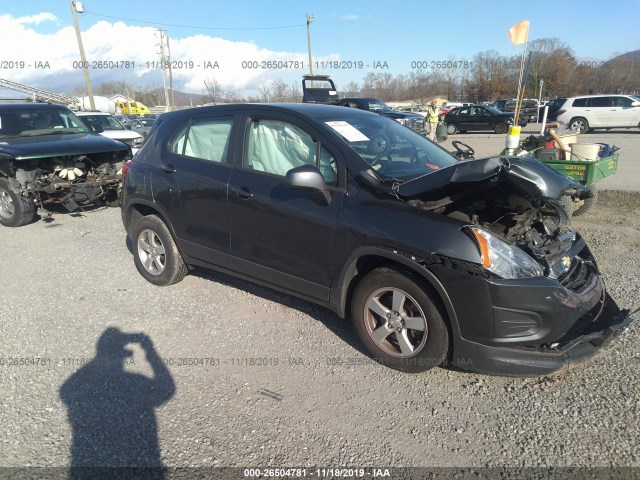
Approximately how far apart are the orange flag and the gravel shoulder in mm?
5228

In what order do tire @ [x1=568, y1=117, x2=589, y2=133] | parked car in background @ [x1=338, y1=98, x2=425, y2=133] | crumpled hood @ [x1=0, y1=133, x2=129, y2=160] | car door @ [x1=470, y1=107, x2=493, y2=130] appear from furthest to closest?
car door @ [x1=470, y1=107, x2=493, y2=130] → tire @ [x1=568, y1=117, x2=589, y2=133] → parked car in background @ [x1=338, y1=98, x2=425, y2=133] → crumpled hood @ [x1=0, y1=133, x2=129, y2=160]

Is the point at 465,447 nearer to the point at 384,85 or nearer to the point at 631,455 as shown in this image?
the point at 631,455

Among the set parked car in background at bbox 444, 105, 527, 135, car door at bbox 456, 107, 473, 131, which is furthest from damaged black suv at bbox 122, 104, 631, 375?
car door at bbox 456, 107, 473, 131

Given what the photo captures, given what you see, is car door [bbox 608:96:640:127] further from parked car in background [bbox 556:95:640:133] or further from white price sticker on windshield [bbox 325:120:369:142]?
white price sticker on windshield [bbox 325:120:369:142]

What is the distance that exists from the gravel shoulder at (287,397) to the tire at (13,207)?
335cm

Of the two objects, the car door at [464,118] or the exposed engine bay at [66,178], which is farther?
the car door at [464,118]

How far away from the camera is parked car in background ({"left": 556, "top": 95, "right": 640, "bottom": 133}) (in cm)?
2044

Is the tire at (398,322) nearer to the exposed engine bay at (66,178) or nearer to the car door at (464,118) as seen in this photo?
the exposed engine bay at (66,178)

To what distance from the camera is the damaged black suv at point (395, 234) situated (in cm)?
264

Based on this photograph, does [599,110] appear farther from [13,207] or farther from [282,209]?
[13,207]

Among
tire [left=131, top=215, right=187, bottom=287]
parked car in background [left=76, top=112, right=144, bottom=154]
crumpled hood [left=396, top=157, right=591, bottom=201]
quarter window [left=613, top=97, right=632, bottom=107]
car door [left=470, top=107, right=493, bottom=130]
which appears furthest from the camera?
car door [left=470, top=107, right=493, bottom=130]

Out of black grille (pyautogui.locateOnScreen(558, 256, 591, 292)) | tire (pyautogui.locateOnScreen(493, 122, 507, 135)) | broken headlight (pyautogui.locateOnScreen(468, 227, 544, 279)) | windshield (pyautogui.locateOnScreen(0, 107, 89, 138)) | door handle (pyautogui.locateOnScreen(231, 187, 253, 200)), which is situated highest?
windshield (pyautogui.locateOnScreen(0, 107, 89, 138))

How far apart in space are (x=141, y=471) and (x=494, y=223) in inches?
102

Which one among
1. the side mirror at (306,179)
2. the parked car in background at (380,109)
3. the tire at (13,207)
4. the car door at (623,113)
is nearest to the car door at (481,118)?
the car door at (623,113)
